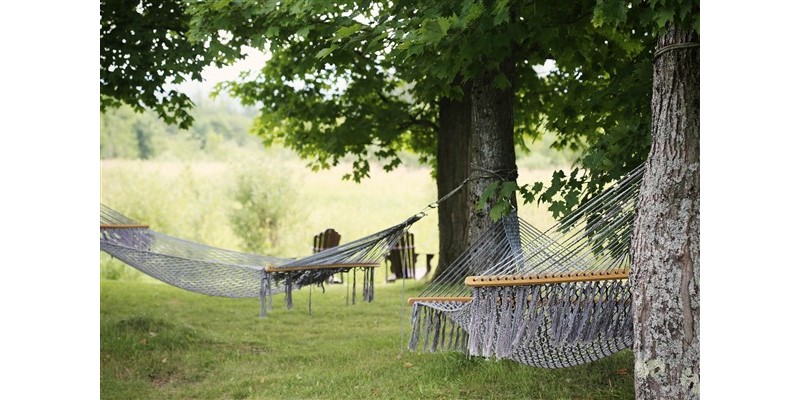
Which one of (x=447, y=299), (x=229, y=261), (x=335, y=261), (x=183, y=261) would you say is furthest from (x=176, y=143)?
(x=447, y=299)

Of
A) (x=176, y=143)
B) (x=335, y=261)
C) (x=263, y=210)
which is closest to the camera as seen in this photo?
(x=335, y=261)

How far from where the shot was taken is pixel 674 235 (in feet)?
8.95

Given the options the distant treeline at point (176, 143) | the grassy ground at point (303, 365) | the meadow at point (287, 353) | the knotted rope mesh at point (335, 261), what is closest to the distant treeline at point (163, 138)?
the distant treeline at point (176, 143)

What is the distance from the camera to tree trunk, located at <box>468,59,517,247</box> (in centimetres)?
387

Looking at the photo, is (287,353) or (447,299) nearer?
(447,299)

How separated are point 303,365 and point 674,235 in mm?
2321

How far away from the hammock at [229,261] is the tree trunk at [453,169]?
7.22ft

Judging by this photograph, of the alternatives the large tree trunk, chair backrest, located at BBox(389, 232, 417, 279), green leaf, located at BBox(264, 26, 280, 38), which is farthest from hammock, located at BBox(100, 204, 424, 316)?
chair backrest, located at BBox(389, 232, 417, 279)

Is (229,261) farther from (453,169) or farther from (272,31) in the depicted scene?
(453,169)

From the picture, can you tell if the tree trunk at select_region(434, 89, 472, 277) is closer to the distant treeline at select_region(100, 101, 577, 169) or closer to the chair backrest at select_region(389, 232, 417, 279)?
the chair backrest at select_region(389, 232, 417, 279)
